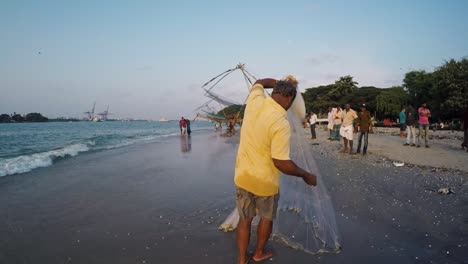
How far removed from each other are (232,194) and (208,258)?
265 cm

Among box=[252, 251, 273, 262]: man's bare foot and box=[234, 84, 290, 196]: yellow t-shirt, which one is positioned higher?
box=[234, 84, 290, 196]: yellow t-shirt

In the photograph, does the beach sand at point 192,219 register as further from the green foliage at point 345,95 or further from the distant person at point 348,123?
the green foliage at point 345,95

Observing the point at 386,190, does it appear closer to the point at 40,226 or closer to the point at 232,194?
the point at 232,194

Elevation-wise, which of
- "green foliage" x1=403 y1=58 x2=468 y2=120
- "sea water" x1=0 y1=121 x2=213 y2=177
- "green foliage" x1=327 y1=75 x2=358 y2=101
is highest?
"green foliage" x1=327 y1=75 x2=358 y2=101

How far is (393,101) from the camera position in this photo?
146 ft

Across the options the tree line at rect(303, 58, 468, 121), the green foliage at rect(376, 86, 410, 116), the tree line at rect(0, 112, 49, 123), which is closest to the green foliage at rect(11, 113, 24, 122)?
the tree line at rect(0, 112, 49, 123)

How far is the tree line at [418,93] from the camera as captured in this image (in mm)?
23812

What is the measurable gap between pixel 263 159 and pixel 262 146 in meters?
0.12

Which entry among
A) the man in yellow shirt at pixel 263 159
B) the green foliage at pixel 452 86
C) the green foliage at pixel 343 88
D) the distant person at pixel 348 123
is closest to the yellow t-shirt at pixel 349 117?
the distant person at pixel 348 123

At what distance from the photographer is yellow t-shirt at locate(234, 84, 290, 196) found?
257 cm

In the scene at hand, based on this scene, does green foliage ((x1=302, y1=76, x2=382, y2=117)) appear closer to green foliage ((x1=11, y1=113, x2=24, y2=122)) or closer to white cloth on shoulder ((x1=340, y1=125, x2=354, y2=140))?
white cloth on shoulder ((x1=340, y1=125, x2=354, y2=140))

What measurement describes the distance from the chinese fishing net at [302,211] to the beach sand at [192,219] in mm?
188

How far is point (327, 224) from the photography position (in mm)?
3447

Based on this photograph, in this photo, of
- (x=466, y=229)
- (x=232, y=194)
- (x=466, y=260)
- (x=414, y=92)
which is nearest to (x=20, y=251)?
(x=232, y=194)
